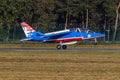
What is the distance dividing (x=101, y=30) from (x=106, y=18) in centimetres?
1036

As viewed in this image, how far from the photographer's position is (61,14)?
89125 mm

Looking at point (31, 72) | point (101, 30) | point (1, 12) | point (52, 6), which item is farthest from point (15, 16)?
point (31, 72)

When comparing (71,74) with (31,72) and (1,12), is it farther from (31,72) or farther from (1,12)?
(1,12)

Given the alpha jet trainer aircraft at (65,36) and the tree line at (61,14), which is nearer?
the alpha jet trainer aircraft at (65,36)

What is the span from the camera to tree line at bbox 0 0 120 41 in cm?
8224

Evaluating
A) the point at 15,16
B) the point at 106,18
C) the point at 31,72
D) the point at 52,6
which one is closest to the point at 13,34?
the point at 15,16

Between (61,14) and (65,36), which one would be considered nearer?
(65,36)

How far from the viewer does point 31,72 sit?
21.9 m

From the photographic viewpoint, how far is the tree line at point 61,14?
270ft

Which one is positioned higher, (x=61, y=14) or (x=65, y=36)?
(x=61, y=14)

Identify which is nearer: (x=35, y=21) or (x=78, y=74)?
(x=78, y=74)

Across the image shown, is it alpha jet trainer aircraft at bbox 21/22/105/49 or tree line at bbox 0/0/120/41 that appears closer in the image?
alpha jet trainer aircraft at bbox 21/22/105/49

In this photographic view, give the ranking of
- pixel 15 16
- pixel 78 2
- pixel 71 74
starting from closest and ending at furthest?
pixel 71 74, pixel 15 16, pixel 78 2

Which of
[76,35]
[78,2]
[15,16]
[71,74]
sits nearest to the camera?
[71,74]
